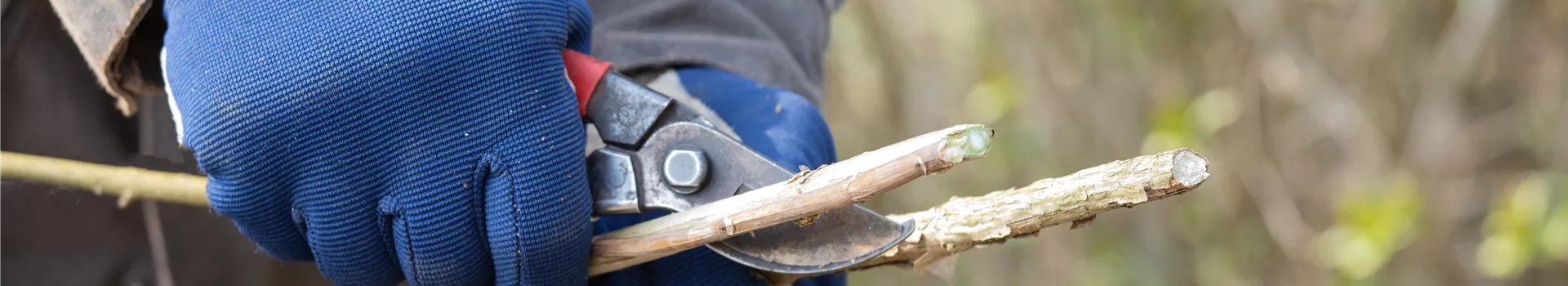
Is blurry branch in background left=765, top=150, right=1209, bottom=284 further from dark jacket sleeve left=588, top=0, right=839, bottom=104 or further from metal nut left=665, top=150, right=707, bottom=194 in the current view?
dark jacket sleeve left=588, top=0, right=839, bottom=104

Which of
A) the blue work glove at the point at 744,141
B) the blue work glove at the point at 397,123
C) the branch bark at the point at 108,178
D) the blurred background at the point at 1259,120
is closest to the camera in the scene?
the blue work glove at the point at 397,123

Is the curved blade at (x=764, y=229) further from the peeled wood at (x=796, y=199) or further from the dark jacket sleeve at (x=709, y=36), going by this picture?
the dark jacket sleeve at (x=709, y=36)

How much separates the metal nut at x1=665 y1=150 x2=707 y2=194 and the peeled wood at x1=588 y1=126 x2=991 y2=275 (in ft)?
0.07

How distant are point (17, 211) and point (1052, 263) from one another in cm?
210

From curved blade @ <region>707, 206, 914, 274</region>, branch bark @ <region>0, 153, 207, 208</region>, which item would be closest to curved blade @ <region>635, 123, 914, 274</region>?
curved blade @ <region>707, 206, 914, 274</region>

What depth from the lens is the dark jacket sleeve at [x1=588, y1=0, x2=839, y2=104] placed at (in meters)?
1.00

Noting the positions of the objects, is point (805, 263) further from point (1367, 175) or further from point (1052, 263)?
point (1052, 263)

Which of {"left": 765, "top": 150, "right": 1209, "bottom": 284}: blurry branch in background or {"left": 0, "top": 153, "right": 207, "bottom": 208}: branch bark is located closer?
{"left": 765, "top": 150, "right": 1209, "bottom": 284}: blurry branch in background

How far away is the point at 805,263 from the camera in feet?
2.42

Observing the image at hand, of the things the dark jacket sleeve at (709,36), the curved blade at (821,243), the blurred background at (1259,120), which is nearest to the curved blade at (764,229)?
the curved blade at (821,243)

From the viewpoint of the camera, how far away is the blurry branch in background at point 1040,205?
57cm

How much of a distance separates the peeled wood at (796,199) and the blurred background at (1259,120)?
1686 mm

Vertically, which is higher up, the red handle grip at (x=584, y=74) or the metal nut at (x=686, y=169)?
the red handle grip at (x=584, y=74)

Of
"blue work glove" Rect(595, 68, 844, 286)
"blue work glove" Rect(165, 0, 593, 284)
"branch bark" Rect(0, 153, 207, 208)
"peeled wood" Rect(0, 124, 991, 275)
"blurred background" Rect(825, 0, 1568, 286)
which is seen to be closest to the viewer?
"peeled wood" Rect(0, 124, 991, 275)
